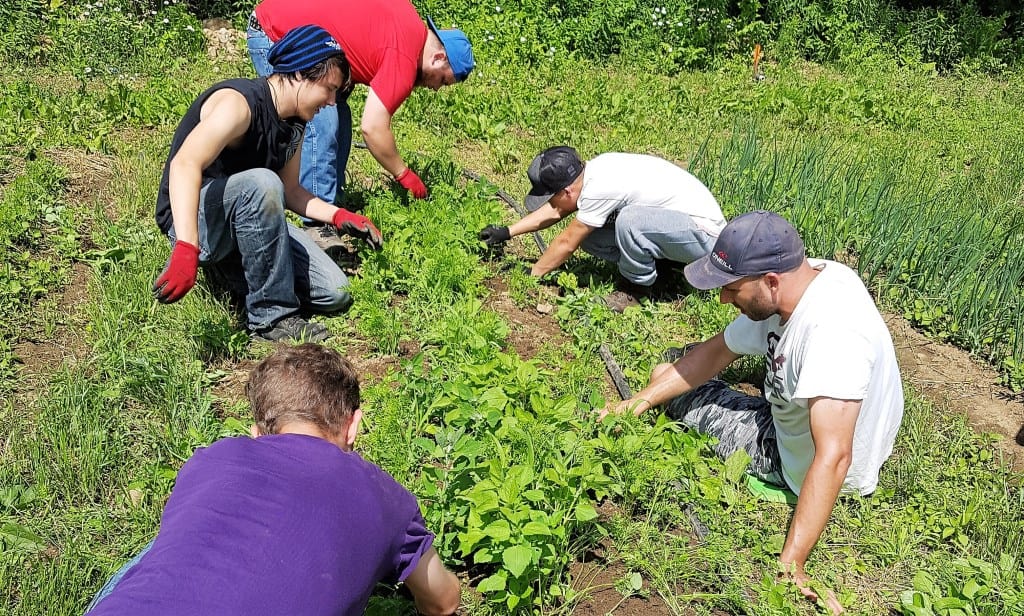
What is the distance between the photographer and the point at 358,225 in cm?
429

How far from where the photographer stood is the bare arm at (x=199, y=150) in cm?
323

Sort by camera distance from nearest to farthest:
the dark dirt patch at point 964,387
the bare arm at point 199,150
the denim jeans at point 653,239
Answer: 1. the bare arm at point 199,150
2. the dark dirt patch at point 964,387
3. the denim jeans at point 653,239

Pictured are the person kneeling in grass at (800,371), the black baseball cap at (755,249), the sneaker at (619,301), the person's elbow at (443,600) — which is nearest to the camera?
the person's elbow at (443,600)

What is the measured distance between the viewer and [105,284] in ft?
13.1

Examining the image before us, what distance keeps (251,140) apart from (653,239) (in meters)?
2.11

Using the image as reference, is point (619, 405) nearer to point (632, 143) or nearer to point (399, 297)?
point (399, 297)

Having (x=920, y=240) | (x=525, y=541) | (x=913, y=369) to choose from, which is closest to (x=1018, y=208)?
(x=920, y=240)

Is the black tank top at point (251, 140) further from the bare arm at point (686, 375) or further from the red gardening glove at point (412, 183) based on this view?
the bare arm at point (686, 375)

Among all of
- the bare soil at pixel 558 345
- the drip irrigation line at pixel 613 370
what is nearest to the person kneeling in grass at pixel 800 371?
the drip irrigation line at pixel 613 370

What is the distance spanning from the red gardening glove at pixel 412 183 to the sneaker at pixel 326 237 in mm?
501

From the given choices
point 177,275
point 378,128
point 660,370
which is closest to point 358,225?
point 378,128

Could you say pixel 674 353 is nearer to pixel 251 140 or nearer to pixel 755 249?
pixel 755 249

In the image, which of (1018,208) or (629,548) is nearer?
(629,548)

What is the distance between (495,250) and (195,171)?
6.79 feet
